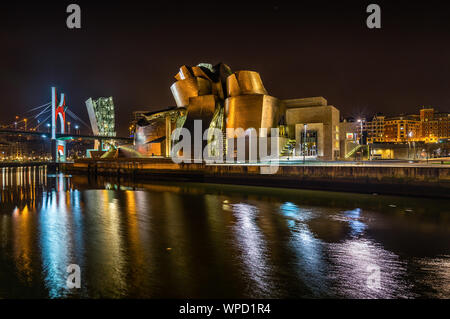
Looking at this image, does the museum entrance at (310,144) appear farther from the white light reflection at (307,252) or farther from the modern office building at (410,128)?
the modern office building at (410,128)

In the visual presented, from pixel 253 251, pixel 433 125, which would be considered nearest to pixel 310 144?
pixel 253 251

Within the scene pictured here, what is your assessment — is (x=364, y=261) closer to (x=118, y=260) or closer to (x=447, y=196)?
(x=118, y=260)

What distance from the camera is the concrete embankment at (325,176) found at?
15.1m

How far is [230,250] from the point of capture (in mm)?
7207

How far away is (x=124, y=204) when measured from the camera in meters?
14.5

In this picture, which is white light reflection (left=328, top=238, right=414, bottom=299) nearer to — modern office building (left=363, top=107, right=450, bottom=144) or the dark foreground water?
the dark foreground water

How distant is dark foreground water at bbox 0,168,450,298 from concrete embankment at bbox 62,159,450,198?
192cm

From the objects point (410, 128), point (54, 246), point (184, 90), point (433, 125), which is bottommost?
point (54, 246)

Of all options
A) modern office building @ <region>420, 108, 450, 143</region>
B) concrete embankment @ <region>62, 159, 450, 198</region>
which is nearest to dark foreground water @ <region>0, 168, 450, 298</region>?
concrete embankment @ <region>62, 159, 450, 198</region>

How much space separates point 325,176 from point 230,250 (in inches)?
495

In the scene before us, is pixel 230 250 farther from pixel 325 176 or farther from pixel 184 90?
pixel 184 90

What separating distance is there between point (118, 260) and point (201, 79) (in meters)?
33.8

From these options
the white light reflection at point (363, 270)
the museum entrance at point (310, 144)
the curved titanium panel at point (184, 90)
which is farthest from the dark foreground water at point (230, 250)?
the curved titanium panel at point (184, 90)
